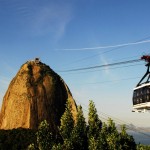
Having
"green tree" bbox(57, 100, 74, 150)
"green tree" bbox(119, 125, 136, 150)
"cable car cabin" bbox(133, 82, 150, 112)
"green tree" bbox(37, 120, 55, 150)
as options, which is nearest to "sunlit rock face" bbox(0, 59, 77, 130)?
"cable car cabin" bbox(133, 82, 150, 112)

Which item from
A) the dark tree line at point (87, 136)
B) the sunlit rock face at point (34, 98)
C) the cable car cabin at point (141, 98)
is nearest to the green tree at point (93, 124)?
the dark tree line at point (87, 136)

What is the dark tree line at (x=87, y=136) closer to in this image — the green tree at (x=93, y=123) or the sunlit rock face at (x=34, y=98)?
the green tree at (x=93, y=123)

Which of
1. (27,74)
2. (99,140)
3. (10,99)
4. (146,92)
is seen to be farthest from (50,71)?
(99,140)

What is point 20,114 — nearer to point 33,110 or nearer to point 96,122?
point 33,110

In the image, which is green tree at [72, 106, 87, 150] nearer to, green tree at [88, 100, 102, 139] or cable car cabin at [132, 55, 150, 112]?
green tree at [88, 100, 102, 139]

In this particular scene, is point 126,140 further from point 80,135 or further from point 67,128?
point 67,128

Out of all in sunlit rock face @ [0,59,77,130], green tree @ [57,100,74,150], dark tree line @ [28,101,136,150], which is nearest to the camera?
dark tree line @ [28,101,136,150]
